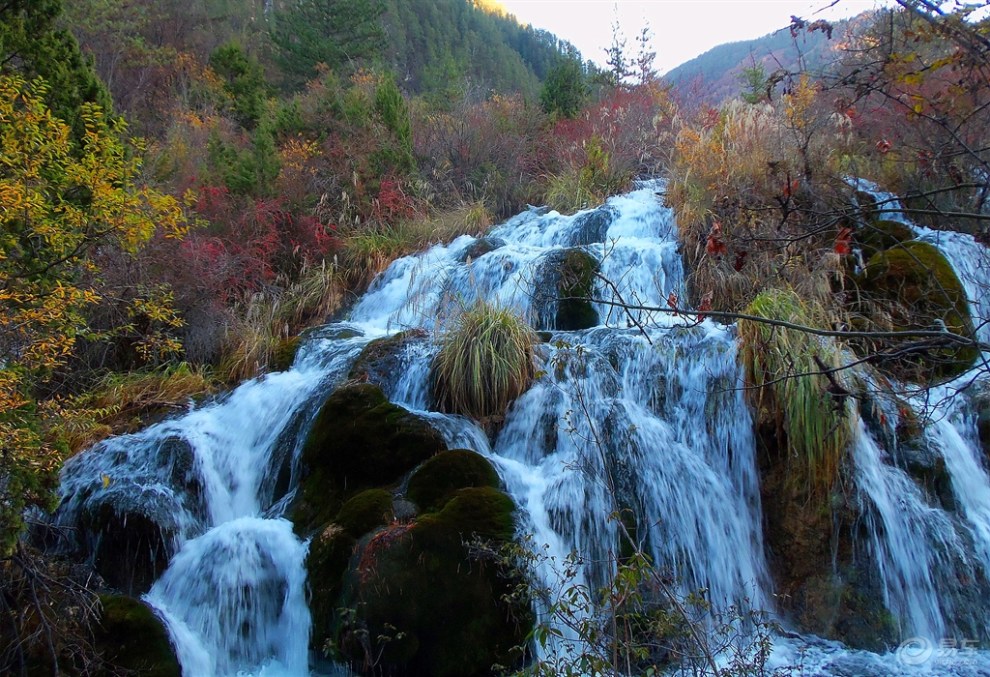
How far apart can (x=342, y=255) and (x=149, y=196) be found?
535 centimetres

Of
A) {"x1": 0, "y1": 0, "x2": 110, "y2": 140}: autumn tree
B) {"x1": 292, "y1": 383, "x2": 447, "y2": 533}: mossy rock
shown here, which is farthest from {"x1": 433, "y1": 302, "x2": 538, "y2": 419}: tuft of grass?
{"x1": 0, "y1": 0, "x2": 110, "y2": 140}: autumn tree

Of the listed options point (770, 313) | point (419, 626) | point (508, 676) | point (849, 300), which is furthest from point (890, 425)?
point (419, 626)

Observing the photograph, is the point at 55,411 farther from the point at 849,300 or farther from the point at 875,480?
the point at 849,300

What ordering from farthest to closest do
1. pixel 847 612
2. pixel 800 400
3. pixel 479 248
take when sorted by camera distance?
pixel 479 248
pixel 800 400
pixel 847 612

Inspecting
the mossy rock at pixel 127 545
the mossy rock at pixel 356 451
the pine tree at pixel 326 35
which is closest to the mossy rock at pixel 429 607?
the mossy rock at pixel 356 451

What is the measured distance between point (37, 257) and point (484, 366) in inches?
138

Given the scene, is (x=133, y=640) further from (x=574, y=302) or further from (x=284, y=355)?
(x=574, y=302)

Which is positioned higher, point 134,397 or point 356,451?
point 134,397

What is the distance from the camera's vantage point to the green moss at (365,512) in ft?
15.0

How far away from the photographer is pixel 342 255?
390 inches

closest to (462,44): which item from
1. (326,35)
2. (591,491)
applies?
(326,35)

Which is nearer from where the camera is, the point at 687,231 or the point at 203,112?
the point at 687,231

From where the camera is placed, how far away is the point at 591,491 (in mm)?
5094

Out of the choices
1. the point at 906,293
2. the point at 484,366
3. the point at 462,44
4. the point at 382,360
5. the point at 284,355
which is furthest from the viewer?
the point at 462,44
